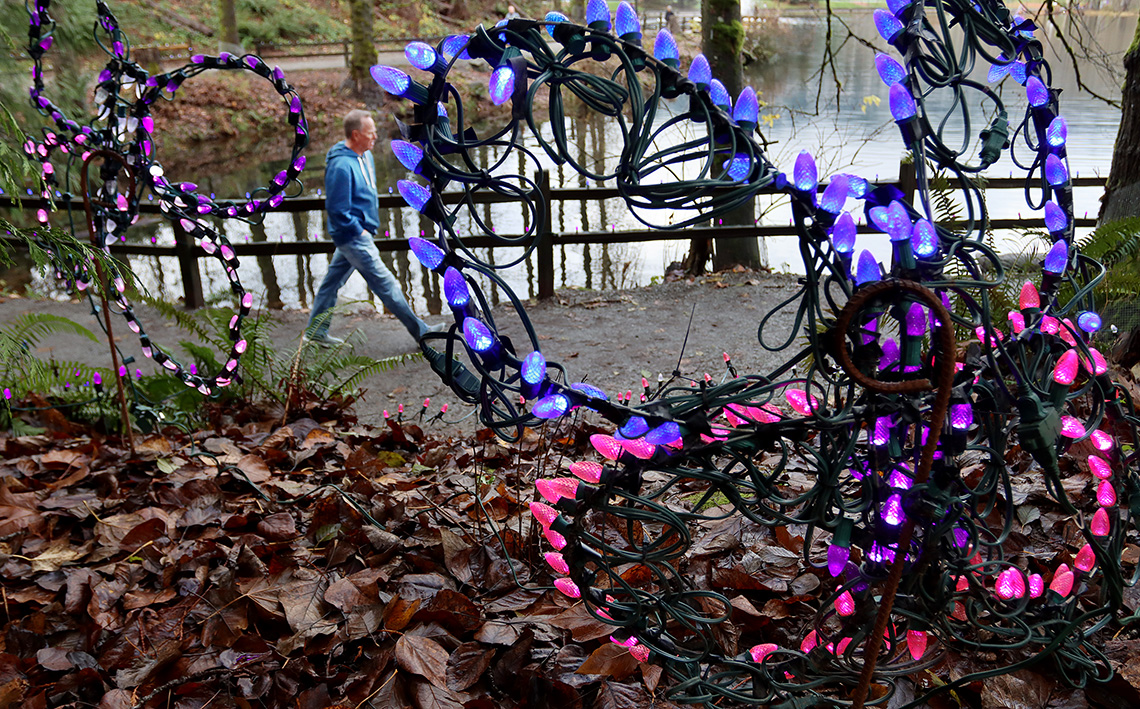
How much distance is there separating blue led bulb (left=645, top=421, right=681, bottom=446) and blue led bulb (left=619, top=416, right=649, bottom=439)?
0.01m

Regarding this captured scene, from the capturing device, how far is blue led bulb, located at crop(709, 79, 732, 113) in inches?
44.3

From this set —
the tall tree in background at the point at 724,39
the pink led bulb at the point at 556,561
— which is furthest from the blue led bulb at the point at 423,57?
the tall tree in background at the point at 724,39

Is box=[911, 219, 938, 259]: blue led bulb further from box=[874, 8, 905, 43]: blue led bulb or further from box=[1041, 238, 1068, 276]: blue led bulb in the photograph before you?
box=[1041, 238, 1068, 276]: blue led bulb

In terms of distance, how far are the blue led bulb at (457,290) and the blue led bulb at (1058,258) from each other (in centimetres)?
110

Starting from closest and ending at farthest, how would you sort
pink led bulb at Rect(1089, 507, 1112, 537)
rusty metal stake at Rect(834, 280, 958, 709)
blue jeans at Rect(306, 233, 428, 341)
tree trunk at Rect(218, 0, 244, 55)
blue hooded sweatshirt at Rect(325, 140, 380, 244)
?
rusty metal stake at Rect(834, 280, 958, 709) < pink led bulb at Rect(1089, 507, 1112, 537) < blue hooded sweatshirt at Rect(325, 140, 380, 244) < blue jeans at Rect(306, 233, 428, 341) < tree trunk at Rect(218, 0, 244, 55)

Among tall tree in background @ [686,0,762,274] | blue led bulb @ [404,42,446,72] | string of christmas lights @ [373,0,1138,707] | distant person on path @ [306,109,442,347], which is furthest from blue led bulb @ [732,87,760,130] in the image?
tall tree in background @ [686,0,762,274]

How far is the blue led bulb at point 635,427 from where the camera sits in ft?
3.69

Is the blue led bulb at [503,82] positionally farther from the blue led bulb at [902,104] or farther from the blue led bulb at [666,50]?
the blue led bulb at [902,104]

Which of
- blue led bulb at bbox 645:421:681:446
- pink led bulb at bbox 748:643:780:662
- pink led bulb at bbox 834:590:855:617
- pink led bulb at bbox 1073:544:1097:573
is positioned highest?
blue led bulb at bbox 645:421:681:446

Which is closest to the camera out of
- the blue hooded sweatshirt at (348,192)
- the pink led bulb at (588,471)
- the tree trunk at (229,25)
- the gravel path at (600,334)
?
the pink led bulb at (588,471)

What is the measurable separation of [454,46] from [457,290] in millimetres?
398

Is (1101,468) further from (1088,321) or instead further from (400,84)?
(400,84)

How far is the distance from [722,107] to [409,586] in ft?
4.38

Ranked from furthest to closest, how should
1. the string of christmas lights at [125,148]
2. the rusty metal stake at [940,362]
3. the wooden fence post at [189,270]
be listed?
the wooden fence post at [189,270] < the string of christmas lights at [125,148] < the rusty metal stake at [940,362]
